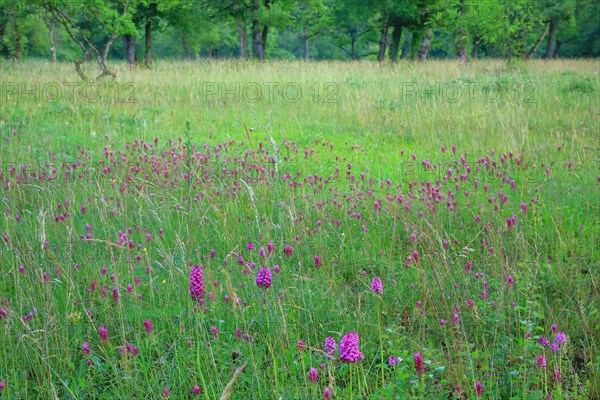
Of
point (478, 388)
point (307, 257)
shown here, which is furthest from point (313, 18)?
point (478, 388)

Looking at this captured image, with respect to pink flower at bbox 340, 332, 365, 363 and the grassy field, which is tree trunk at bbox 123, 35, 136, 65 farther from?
pink flower at bbox 340, 332, 365, 363

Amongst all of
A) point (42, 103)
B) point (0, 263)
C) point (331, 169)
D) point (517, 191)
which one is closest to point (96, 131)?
point (42, 103)

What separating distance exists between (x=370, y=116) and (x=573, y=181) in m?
4.13

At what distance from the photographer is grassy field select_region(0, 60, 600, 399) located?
89.7 inches

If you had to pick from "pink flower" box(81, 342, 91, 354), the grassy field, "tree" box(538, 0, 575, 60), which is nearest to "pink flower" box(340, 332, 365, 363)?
the grassy field

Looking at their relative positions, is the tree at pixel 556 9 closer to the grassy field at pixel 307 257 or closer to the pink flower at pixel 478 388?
the grassy field at pixel 307 257

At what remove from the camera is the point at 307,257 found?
11.7ft

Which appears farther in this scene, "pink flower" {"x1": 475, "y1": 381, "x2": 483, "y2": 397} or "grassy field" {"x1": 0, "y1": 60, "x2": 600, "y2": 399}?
"grassy field" {"x1": 0, "y1": 60, "x2": 600, "y2": 399}

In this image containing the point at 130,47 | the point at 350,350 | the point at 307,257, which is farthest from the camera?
the point at 130,47

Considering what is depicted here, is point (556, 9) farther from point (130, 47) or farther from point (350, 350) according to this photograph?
point (350, 350)

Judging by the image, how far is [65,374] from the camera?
7.66 feet

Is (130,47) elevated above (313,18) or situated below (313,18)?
below

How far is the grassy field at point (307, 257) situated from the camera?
7.48ft

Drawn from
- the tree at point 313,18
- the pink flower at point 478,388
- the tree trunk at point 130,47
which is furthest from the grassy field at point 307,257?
the tree at point 313,18
